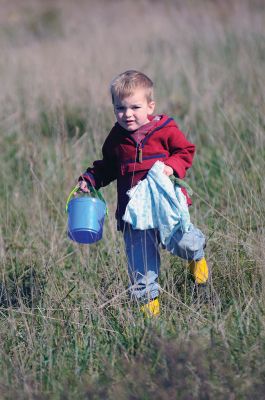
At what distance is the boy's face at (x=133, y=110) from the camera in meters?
3.23

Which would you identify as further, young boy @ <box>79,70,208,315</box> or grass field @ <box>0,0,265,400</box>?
young boy @ <box>79,70,208,315</box>

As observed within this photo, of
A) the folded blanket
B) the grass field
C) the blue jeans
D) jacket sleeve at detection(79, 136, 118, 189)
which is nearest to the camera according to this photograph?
the grass field

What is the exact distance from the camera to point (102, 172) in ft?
11.5

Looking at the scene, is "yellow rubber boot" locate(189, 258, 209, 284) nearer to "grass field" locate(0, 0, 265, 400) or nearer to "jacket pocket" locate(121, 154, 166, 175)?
"grass field" locate(0, 0, 265, 400)

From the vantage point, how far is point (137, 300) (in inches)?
131

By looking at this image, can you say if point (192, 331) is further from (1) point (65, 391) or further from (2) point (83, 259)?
(2) point (83, 259)

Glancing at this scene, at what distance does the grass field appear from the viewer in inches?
110

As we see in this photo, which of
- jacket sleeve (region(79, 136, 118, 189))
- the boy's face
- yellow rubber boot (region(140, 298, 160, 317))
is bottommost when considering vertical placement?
yellow rubber boot (region(140, 298, 160, 317))

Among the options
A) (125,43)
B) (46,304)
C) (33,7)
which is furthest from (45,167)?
(33,7)

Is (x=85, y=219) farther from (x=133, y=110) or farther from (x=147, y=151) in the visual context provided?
(x=133, y=110)

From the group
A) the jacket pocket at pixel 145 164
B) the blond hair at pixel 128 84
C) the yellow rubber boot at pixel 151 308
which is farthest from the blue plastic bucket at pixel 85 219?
the blond hair at pixel 128 84

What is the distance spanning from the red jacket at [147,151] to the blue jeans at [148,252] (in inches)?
5.1

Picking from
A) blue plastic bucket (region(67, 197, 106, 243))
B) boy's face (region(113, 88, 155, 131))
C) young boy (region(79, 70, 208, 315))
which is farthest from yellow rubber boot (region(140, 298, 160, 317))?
boy's face (region(113, 88, 155, 131))

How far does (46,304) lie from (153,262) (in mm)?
582
